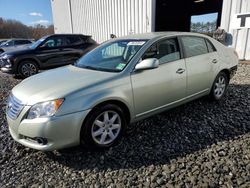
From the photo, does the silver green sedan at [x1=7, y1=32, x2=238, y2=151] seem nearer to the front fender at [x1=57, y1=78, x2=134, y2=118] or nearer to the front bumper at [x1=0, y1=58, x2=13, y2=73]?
the front fender at [x1=57, y1=78, x2=134, y2=118]

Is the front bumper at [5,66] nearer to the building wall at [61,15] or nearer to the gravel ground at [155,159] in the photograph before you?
the gravel ground at [155,159]

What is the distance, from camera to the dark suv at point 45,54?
7.85 meters

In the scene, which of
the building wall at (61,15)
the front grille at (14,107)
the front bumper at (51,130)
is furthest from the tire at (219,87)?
the building wall at (61,15)

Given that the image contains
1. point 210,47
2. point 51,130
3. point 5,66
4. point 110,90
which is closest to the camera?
point 51,130

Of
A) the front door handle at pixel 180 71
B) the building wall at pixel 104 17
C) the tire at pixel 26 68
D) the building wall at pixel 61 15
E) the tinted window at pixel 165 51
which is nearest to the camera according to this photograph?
the tinted window at pixel 165 51

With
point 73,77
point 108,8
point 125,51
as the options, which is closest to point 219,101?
point 125,51

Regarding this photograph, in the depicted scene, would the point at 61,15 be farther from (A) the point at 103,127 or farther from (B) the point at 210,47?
(A) the point at 103,127

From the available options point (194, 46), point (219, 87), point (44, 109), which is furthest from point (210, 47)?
point (44, 109)

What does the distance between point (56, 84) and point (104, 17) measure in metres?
10.00

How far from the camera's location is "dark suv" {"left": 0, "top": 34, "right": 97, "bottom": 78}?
7.85 meters

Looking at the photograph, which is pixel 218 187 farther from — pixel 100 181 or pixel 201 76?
pixel 201 76

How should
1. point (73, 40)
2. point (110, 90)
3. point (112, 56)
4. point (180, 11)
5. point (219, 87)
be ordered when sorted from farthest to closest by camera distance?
point (180, 11), point (73, 40), point (219, 87), point (112, 56), point (110, 90)

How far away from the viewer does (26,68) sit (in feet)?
26.3

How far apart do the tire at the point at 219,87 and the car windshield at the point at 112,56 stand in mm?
1865
